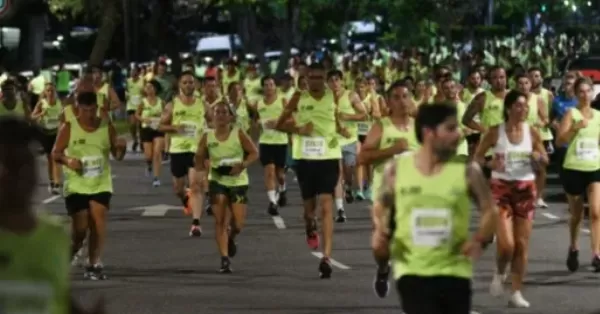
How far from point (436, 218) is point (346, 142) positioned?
15773mm

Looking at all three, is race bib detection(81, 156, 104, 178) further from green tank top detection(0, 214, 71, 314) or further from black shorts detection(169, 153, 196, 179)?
green tank top detection(0, 214, 71, 314)

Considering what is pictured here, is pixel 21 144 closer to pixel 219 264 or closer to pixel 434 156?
pixel 434 156

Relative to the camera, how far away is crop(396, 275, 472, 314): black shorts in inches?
352

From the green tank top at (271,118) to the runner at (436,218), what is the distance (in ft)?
51.9

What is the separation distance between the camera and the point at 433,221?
29.9 feet

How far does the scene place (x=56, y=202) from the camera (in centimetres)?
2655

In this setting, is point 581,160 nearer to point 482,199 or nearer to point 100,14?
point 482,199

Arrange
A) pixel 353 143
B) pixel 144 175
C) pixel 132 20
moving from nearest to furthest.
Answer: pixel 353 143
pixel 144 175
pixel 132 20

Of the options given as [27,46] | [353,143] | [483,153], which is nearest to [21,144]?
[483,153]

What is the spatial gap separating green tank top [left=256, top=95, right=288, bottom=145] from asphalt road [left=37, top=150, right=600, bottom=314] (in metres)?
1.05

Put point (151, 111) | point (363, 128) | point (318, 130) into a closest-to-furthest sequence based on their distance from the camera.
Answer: point (318, 130) → point (363, 128) → point (151, 111)

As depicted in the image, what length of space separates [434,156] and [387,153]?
470 centimetres

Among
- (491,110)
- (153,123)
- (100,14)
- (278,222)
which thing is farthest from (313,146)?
(100,14)

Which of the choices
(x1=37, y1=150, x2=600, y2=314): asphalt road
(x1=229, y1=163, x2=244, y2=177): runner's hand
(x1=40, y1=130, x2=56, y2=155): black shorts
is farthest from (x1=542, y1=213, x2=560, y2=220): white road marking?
(x1=229, y1=163, x2=244, y2=177): runner's hand
